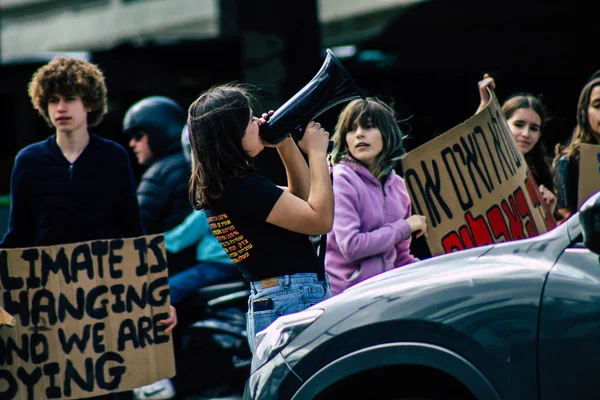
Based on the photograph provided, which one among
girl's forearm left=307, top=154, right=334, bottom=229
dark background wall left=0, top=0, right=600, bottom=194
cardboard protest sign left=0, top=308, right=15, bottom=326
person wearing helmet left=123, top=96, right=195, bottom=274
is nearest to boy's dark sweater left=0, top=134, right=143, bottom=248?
cardboard protest sign left=0, top=308, right=15, bottom=326

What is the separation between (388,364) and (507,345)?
415 mm

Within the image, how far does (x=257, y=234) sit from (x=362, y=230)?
41.6 inches

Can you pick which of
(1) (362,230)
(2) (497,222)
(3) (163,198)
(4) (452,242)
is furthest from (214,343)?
(2) (497,222)

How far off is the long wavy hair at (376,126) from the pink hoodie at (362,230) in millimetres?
78

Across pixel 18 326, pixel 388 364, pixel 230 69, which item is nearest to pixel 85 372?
pixel 18 326

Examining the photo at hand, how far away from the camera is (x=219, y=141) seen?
4.01 meters

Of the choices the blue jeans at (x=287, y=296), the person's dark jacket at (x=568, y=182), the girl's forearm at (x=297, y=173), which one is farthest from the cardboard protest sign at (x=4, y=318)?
the person's dark jacket at (x=568, y=182)

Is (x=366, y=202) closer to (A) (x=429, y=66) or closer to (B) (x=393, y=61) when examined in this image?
(A) (x=429, y=66)

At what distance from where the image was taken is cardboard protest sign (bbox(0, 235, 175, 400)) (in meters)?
4.78

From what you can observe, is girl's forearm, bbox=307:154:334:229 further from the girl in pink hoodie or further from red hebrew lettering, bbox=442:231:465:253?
the girl in pink hoodie

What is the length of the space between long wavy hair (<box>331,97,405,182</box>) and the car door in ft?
5.70

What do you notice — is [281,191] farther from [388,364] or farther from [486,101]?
[486,101]

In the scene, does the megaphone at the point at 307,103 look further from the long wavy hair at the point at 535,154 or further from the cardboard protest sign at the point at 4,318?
the long wavy hair at the point at 535,154

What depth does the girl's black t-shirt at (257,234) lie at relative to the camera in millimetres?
3965
